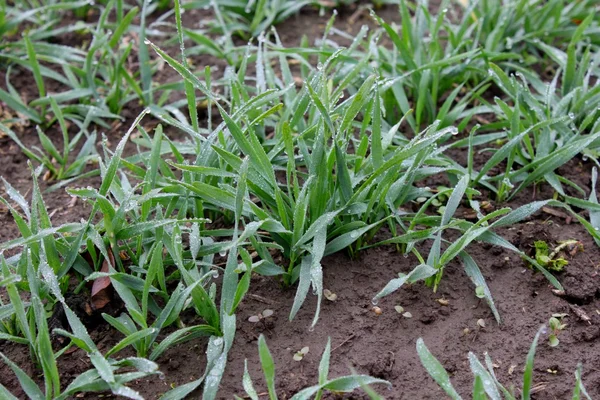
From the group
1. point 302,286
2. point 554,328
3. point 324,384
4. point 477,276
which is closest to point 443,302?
point 477,276

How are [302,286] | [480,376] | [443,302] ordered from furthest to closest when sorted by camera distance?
[443,302] < [302,286] < [480,376]

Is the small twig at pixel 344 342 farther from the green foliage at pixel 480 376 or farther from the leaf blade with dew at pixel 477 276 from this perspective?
the leaf blade with dew at pixel 477 276

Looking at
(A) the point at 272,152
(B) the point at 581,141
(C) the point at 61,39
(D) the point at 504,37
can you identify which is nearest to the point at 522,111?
(B) the point at 581,141

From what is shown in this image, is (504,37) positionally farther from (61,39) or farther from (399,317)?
(61,39)

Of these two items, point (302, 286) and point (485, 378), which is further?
point (302, 286)

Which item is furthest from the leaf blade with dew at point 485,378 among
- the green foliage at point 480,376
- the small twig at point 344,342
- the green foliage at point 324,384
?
the small twig at point 344,342

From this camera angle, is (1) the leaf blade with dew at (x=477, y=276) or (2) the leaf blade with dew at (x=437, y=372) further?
(1) the leaf blade with dew at (x=477, y=276)

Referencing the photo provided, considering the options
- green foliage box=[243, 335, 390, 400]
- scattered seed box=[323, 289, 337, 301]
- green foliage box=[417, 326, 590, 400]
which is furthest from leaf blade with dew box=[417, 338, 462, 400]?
scattered seed box=[323, 289, 337, 301]

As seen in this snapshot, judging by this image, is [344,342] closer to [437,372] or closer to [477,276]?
[437,372]

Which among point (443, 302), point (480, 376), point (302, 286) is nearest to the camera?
point (480, 376)
